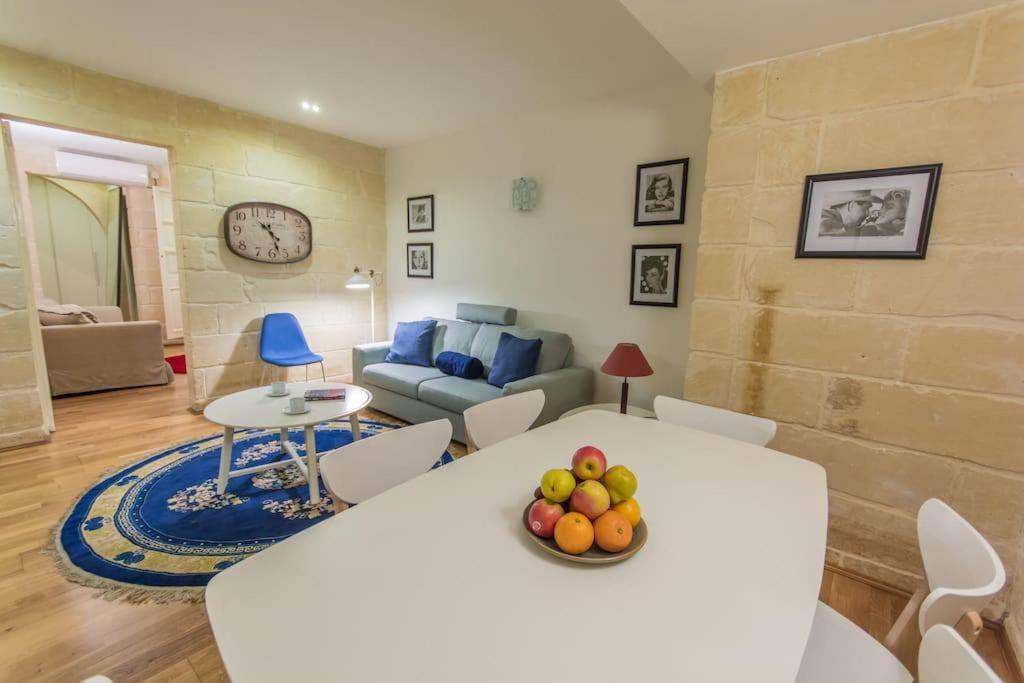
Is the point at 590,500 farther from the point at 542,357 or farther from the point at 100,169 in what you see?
the point at 100,169

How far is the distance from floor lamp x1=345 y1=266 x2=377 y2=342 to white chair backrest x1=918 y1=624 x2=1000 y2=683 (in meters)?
4.27

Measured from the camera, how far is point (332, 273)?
179 inches

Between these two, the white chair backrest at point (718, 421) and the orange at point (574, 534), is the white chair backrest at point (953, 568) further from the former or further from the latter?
the orange at point (574, 534)

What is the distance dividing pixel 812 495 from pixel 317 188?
465 cm

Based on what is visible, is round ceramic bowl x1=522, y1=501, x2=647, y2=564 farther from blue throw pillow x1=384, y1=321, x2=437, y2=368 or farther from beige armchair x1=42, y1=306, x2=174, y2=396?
beige armchair x1=42, y1=306, x2=174, y2=396

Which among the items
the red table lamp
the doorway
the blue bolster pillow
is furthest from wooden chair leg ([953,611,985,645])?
the doorway

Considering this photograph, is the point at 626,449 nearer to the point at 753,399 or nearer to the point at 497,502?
the point at 497,502

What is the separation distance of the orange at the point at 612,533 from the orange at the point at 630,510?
0.14 ft

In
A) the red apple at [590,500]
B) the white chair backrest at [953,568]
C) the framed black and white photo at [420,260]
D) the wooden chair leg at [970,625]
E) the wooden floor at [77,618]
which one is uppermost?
the framed black and white photo at [420,260]

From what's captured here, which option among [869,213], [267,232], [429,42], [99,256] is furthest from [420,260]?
[99,256]

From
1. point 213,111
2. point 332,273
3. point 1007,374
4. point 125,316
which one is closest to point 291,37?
point 213,111

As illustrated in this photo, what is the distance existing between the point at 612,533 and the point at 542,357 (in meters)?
2.51

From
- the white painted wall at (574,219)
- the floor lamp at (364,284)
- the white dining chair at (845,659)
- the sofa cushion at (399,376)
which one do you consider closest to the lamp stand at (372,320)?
the floor lamp at (364,284)

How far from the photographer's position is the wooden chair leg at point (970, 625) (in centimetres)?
81
